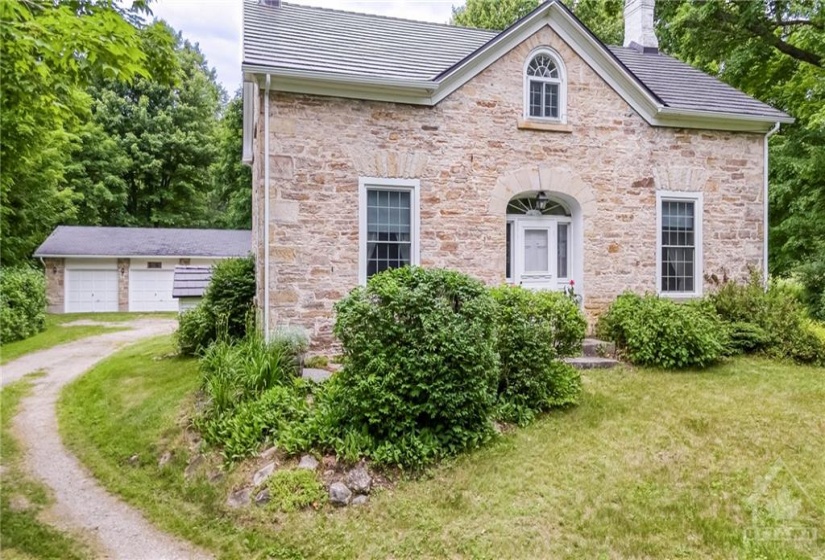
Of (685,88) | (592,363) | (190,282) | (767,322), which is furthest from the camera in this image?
(190,282)

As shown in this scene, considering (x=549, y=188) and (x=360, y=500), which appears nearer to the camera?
(x=360, y=500)

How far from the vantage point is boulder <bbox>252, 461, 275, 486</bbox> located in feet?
15.7

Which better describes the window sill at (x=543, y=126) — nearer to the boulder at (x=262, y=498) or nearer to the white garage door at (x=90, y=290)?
the boulder at (x=262, y=498)

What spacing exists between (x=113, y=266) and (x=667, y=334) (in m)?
21.8

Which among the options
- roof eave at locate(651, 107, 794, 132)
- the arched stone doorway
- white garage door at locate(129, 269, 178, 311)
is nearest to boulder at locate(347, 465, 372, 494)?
the arched stone doorway

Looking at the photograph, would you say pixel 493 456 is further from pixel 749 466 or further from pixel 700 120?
pixel 700 120

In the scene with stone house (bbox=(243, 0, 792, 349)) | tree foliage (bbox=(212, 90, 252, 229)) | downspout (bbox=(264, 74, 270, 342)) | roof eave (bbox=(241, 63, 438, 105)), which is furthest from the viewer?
tree foliage (bbox=(212, 90, 252, 229))

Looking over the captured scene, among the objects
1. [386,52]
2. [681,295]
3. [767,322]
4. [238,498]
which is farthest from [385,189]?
[767,322]

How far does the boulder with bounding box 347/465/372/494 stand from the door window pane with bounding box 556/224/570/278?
20.7 ft

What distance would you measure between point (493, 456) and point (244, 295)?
6028mm

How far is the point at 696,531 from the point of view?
4012mm

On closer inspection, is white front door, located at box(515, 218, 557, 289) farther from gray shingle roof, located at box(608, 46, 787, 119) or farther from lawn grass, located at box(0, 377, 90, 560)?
lawn grass, located at box(0, 377, 90, 560)

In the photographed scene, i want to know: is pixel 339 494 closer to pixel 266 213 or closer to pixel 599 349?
pixel 266 213

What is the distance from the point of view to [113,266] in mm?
21516
